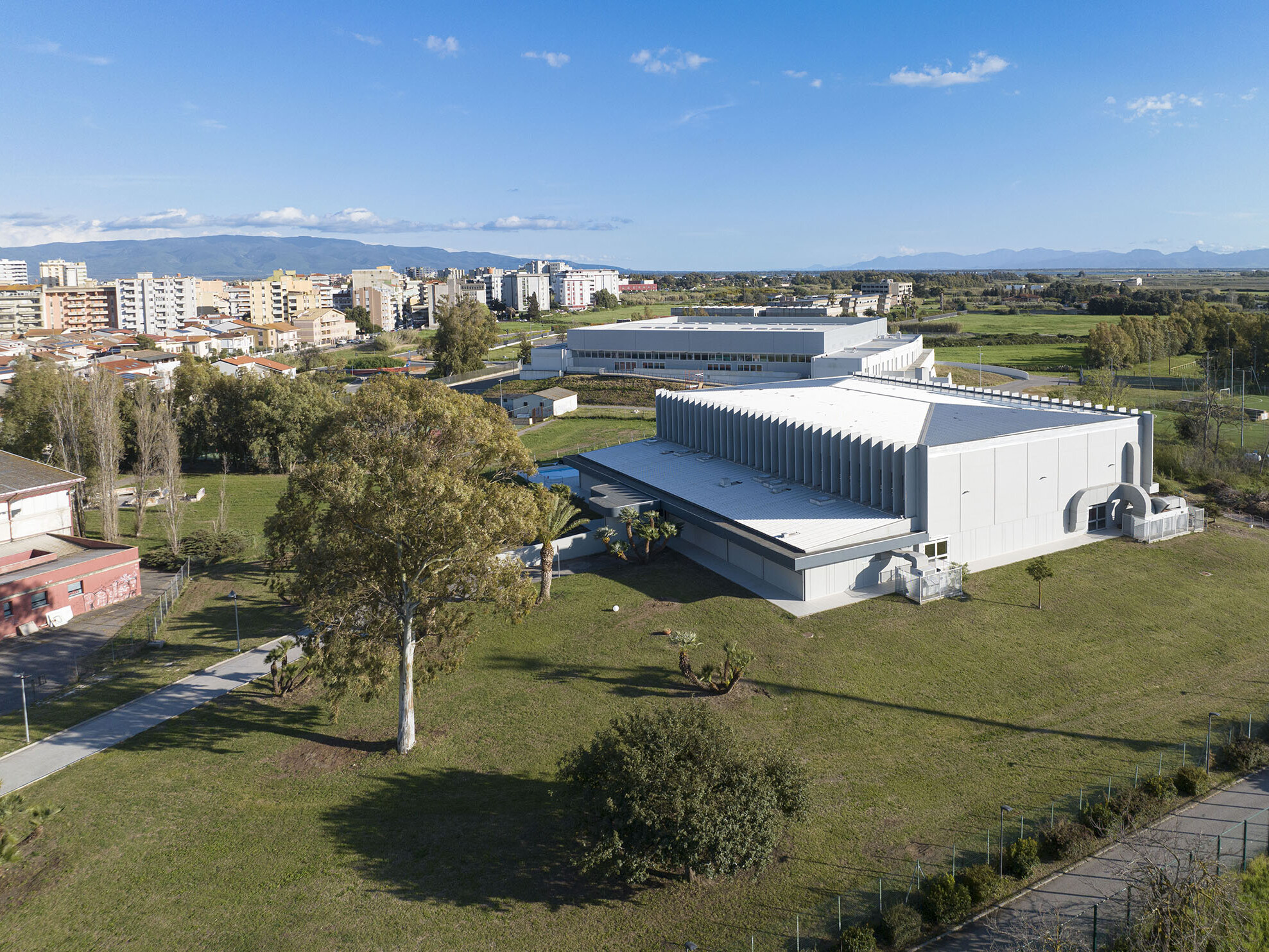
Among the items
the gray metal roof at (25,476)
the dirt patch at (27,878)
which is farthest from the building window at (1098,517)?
the gray metal roof at (25,476)

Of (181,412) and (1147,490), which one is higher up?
(181,412)

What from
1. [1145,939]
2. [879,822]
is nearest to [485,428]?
[879,822]

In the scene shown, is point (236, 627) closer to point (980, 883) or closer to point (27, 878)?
point (27, 878)

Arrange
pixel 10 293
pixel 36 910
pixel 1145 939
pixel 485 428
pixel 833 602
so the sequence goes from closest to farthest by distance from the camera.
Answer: pixel 1145 939 → pixel 36 910 → pixel 485 428 → pixel 833 602 → pixel 10 293

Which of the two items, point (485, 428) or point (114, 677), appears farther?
point (114, 677)

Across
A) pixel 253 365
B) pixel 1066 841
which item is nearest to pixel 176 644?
pixel 1066 841

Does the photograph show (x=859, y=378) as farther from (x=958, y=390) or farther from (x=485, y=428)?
(x=485, y=428)

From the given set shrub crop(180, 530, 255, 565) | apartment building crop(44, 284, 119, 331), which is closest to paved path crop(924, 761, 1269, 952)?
shrub crop(180, 530, 255, 565)
